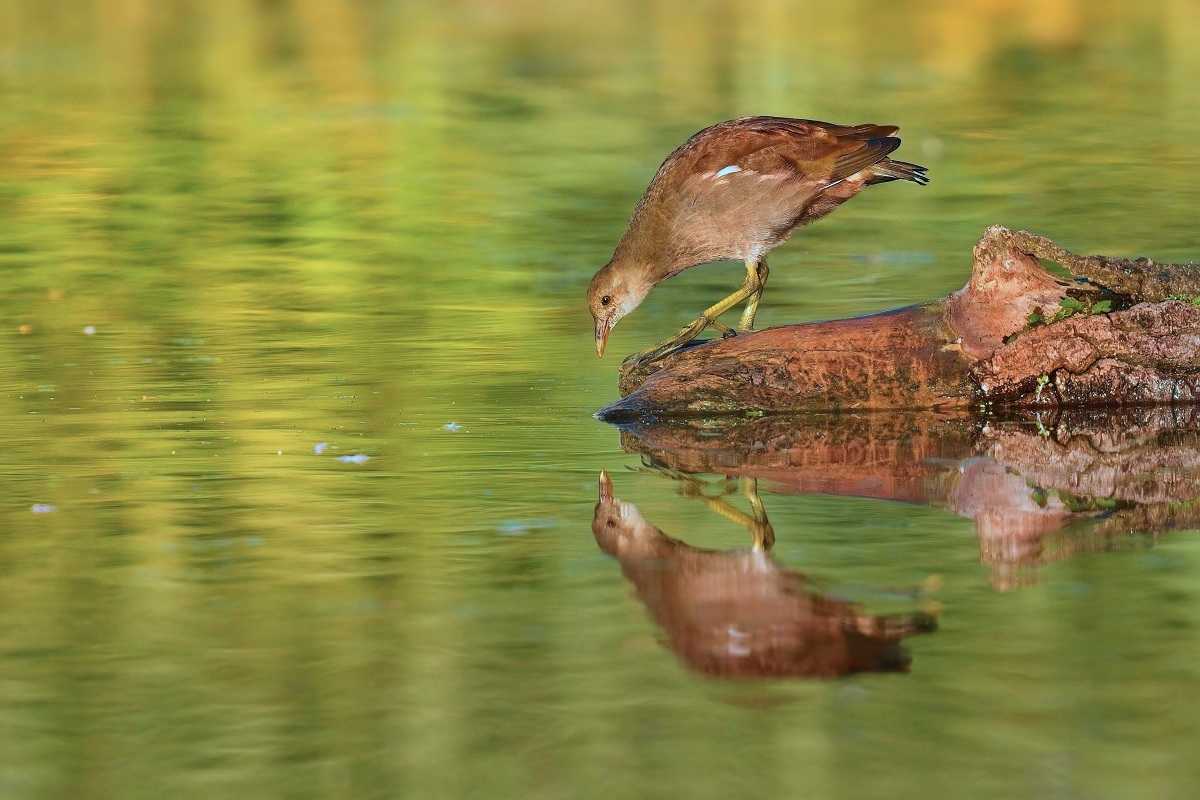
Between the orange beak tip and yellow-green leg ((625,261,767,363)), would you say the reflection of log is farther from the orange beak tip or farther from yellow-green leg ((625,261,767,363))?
the orange beak tip

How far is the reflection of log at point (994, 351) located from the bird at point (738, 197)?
21.1 inches

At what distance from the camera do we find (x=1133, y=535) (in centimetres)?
636

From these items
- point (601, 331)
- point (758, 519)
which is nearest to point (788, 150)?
point (601, 331)

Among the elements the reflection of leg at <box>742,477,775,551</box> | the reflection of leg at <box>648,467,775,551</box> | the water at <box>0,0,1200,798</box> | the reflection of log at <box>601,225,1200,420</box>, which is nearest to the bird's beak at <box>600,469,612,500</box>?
the water at <box>0,0,1200,798</box>

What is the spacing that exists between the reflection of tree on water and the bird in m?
1.02

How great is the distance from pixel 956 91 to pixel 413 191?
7867mm

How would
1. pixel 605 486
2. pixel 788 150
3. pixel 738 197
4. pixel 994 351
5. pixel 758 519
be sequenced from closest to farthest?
pixel 758 519 < pixel 605 486 < pixel 994 351 < pixel 738 197 < pixel 788 150

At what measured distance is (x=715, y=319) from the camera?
29.6ft

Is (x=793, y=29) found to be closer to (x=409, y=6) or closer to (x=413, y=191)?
(x=409, y=6)

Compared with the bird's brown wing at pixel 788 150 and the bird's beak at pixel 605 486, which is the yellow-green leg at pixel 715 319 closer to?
the bird's brown wing at pixel 788 150

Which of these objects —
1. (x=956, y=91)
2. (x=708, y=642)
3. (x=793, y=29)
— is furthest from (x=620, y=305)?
(x=793, y=29)

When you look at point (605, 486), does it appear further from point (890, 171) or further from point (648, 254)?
point (890, 171)

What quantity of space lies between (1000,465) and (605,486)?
1428mm

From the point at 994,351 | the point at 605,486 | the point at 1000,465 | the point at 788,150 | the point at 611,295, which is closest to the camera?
the point at 605,486
